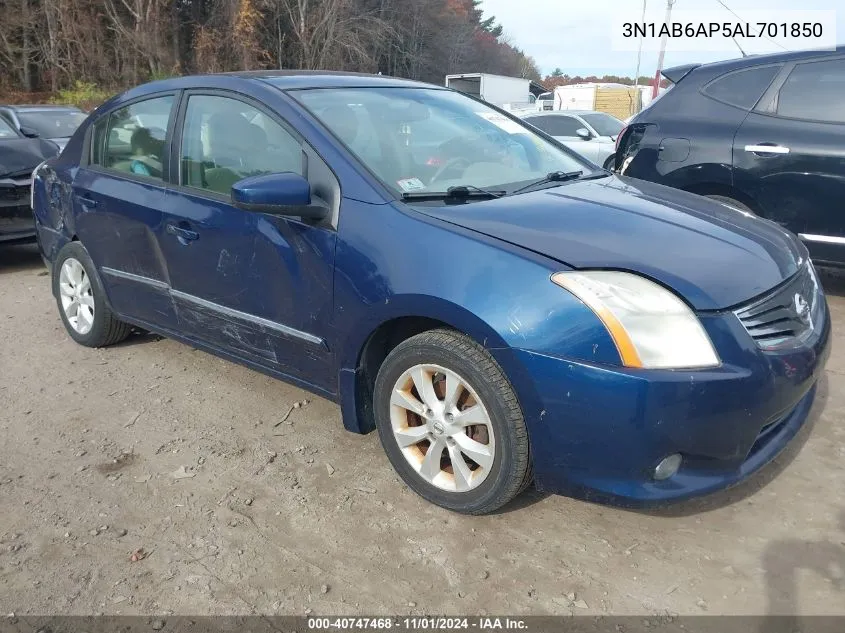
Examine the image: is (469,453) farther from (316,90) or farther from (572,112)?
(572,112)

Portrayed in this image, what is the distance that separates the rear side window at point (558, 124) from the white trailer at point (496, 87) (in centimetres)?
1509

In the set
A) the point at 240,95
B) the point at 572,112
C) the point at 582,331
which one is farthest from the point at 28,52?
the point at 582,331

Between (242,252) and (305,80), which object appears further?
(305,80)

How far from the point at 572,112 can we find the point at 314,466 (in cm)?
1008

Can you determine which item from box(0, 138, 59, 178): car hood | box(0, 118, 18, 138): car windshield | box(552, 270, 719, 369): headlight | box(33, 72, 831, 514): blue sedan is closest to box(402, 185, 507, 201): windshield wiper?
box(33, 72, 831, 514): blue sedan

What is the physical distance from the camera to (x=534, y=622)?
2.10m

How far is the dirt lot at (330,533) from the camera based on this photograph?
2207 millimetres

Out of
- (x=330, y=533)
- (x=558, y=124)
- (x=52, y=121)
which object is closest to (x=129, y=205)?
(x=330, y=533)

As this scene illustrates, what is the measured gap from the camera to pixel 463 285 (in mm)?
2342

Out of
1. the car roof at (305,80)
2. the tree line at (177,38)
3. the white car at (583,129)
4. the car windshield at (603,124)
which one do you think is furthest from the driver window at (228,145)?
the tree line at (177,38)

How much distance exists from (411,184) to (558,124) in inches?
370

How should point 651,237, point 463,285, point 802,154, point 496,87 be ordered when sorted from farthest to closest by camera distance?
point 496,87, point 802,154, point 651,237, point 463,285

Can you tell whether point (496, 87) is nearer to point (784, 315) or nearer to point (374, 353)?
point (374, 353)

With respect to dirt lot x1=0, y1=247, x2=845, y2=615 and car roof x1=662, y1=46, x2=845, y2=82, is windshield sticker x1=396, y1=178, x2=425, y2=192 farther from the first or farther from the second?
car roof x1=662, y1=46, x2=845, y2=82
